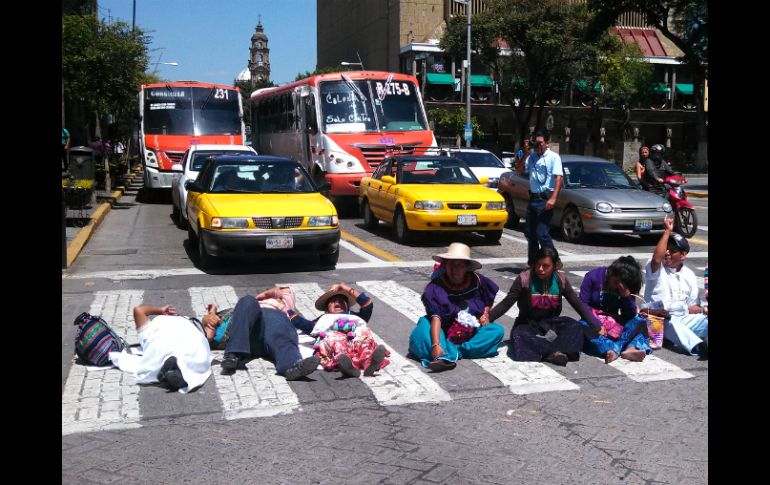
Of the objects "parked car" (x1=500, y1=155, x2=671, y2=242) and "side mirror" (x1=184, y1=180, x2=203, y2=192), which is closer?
"side mirror" (x1=184, y1=180, x2=203, y2=192)

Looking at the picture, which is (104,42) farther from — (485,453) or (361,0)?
(361,0)

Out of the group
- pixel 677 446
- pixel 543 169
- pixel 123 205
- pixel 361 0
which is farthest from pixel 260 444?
pixel 361 0

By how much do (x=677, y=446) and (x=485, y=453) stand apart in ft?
A: 3.89

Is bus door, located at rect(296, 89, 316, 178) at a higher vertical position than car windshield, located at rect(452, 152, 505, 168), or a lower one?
higher

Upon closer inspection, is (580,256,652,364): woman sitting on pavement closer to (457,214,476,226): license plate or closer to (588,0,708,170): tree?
(457,214,476,226): license plate

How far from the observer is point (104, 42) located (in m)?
24.2

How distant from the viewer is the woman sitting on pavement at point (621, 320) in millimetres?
7160

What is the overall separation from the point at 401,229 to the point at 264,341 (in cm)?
799

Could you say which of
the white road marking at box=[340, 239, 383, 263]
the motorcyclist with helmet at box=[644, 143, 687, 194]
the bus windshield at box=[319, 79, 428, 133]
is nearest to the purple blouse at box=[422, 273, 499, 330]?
the white road marking at box=[340, 239, 383, 263]

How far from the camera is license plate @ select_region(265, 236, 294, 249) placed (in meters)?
11.3

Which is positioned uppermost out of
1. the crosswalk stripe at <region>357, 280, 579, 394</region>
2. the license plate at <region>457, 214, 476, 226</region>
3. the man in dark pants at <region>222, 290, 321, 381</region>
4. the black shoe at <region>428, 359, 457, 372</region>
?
the license plate at <region>457, 214, 476, 226</region>

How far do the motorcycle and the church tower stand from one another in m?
148

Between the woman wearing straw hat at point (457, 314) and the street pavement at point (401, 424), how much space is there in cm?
15
